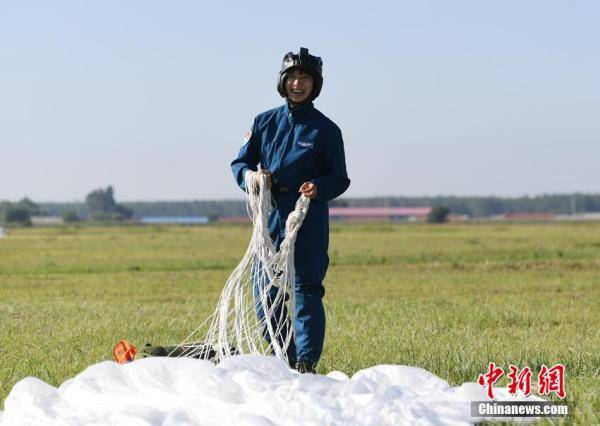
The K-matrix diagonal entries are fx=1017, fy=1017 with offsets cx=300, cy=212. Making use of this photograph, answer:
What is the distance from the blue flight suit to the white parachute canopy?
0.28 ft

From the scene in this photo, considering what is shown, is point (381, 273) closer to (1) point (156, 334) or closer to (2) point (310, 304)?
(1) point (156, 334)

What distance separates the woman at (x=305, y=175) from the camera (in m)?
6.30

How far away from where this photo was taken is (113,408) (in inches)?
183

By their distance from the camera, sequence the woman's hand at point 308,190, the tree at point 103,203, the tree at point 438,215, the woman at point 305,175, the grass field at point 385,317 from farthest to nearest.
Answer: the tree at point 103,203 < the tree at point 438,215 < the grass field at point 385,317 < the woman at point 305,175 < the woman's hand at point 308,190

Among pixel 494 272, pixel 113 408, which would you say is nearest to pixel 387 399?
pixel 113 408

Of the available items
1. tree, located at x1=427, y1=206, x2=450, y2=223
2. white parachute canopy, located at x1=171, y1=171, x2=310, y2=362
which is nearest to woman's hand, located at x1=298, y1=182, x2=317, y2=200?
white parachute canopy, located at x1=171, y1=171, x2=310, y2=362

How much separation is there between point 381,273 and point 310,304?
47.5 feet

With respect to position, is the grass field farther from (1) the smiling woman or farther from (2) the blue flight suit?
(1) the smiling woman

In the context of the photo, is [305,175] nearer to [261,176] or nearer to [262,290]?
[261,176]

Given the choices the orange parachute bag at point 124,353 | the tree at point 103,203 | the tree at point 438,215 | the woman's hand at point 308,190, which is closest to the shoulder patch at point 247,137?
the woman's hand at point 308,190

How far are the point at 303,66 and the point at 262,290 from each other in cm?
144

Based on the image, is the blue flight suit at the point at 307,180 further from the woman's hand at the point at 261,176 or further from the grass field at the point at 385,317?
the grass field at the point at 385,317

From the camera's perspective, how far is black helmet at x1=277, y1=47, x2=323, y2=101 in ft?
20.5

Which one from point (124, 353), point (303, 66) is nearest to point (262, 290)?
point (124, 353)
